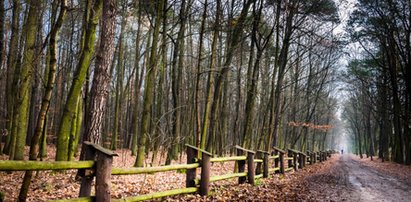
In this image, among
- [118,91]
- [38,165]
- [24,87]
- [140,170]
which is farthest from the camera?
[118,91]

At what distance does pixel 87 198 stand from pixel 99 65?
4.15m

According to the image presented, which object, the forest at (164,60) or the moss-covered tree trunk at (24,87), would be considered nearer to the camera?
the forest at (164,60)

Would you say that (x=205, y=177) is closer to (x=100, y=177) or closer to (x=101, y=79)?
(x=100, y=177)

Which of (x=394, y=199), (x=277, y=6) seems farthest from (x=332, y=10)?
(x=394, y=199)

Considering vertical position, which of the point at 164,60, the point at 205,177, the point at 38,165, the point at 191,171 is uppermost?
the point at 164,60

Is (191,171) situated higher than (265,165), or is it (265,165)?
(191,171)

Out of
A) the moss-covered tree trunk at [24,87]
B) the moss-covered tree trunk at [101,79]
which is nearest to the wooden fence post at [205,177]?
the moss-covered tree trunk at [101,79]

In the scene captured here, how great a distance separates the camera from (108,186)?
457 cm

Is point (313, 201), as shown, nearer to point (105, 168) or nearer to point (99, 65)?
point (105, 168)

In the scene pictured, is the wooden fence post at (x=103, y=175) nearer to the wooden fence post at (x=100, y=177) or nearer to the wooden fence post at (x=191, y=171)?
the wooden fence post at (x=100, y=177)

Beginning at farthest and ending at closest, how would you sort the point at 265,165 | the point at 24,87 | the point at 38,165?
the point at 265,165
the point at 24,87
the point at 38,165

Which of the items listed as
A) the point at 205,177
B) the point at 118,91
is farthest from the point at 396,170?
the point at 118,91

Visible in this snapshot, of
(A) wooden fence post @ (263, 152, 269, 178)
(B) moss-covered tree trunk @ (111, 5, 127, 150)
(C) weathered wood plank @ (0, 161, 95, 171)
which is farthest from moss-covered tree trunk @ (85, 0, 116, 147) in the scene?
(B) moss-covered tree trunk @ (111, 5, 127, 150)

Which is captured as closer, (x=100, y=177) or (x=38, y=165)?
(x=38, y=165)
